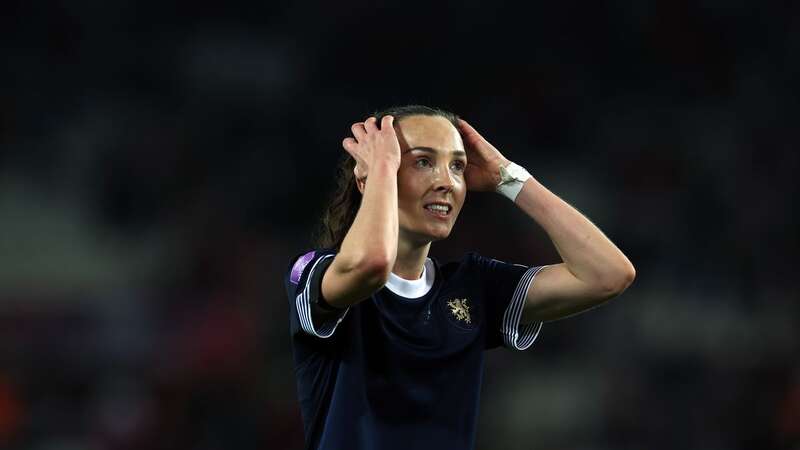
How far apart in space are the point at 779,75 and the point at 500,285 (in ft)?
17.5

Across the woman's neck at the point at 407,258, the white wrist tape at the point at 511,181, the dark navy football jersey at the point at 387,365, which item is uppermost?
the white wrist tape at the point at 511,181

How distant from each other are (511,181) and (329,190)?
2.45 metres

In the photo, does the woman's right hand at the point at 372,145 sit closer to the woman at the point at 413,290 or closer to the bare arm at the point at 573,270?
the woman at the point at 413,290

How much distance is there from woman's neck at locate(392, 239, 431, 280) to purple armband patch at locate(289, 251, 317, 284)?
246 millimetres

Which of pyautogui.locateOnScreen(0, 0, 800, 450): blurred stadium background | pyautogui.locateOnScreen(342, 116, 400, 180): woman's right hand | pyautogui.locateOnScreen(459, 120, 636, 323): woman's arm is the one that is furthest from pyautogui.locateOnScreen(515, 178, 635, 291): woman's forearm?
pyautogui.locateOnScreen(0, 0, 800, 450): blurred stadium background

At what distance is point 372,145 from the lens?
8.76 feet

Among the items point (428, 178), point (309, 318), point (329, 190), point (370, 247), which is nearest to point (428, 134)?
point (428, 178)

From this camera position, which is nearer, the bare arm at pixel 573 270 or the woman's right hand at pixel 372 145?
the woman's right hand at pixel 372 145

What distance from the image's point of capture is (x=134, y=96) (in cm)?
616

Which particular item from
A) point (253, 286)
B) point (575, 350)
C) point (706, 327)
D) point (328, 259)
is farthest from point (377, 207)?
point (706, 327)

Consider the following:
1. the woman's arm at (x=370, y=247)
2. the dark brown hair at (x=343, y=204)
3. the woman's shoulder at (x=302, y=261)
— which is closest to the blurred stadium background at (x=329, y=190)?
the dark brown hair at (x=343, y=204)

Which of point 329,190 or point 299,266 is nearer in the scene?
point 299,266

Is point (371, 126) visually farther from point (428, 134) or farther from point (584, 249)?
point (584, 249)

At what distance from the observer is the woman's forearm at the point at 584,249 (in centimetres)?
284
